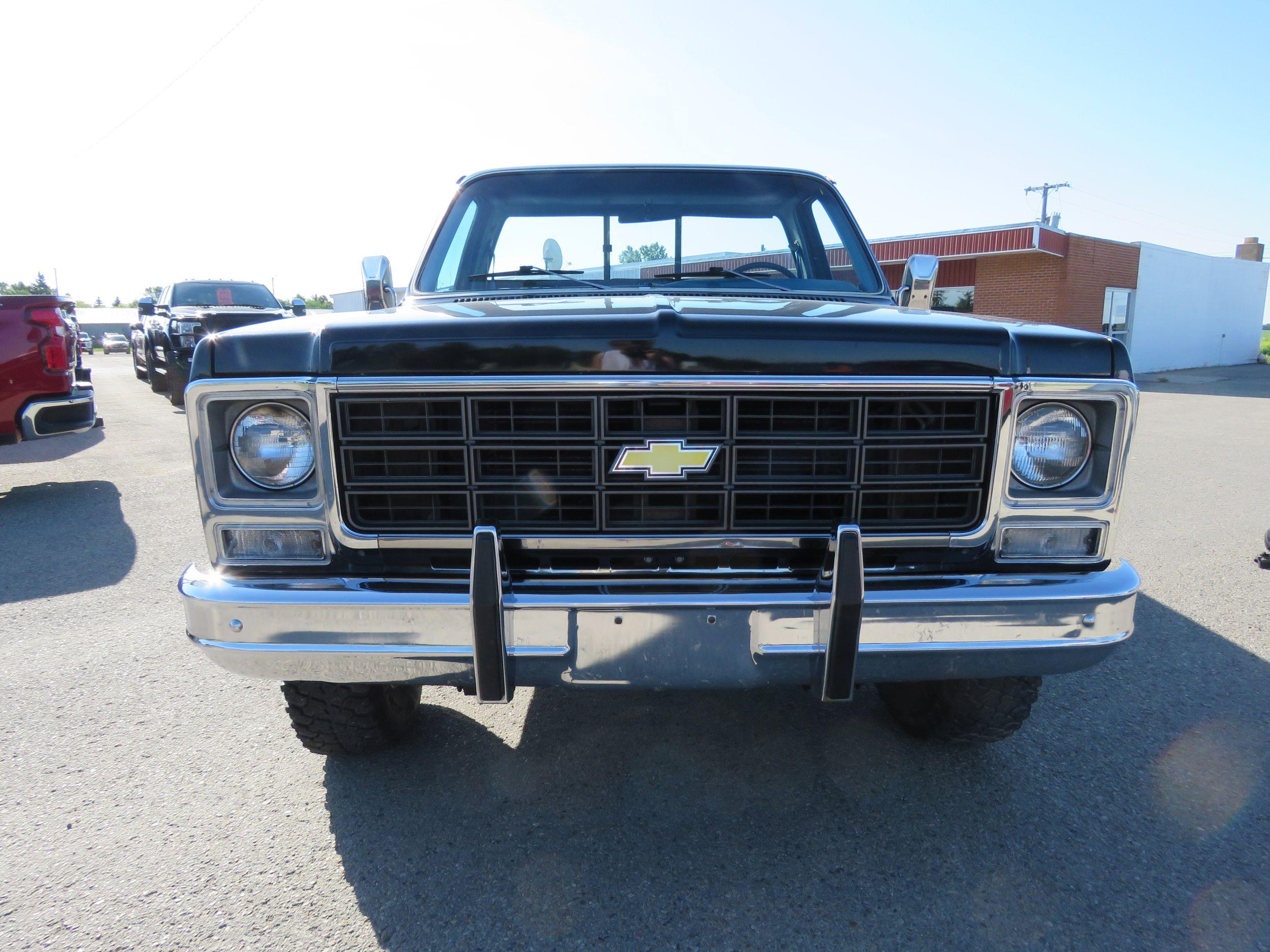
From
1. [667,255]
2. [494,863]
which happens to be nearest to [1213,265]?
[667,255]

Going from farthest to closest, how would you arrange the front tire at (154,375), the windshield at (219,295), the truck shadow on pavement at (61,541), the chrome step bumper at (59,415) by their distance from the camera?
the front tire at (154,375), the windshield at (219,295), the chrome step bumper at (59,415), the truck shadow on pavement at (61,541)

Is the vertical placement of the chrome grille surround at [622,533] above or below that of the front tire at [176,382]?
above

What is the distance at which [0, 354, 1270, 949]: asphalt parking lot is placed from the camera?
1799 millimetres

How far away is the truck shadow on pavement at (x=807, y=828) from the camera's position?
1.79 metres

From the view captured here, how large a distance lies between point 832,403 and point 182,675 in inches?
107

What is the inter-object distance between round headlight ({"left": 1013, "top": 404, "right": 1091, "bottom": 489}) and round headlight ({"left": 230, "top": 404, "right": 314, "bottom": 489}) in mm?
1747

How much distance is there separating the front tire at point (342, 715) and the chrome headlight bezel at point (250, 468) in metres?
0.60

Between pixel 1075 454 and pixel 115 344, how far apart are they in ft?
172

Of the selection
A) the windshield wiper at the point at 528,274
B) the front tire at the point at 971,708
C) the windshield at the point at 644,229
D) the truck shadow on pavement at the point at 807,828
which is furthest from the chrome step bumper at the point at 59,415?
the front tire at the point at 971,708

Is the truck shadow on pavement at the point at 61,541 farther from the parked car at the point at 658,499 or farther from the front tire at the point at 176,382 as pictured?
the front tire at the point at 176,382

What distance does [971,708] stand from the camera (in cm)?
234

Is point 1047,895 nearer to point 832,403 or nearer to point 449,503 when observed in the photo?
point 832,403

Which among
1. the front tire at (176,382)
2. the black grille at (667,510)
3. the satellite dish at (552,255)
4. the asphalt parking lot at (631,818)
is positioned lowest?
the front tire at (176,382)

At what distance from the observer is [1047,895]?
188 cm
